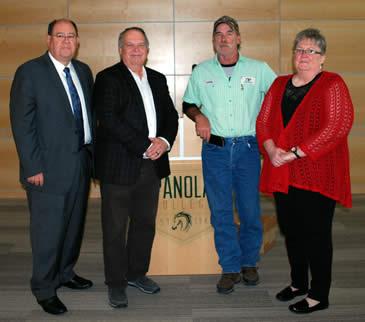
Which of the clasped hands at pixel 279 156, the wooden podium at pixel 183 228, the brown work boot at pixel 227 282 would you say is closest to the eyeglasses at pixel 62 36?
the wooden podium at pixel 183 228

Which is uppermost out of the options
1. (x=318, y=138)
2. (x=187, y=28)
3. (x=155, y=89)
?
(x=187, y=28)

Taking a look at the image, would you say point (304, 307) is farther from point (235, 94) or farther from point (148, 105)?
point (148, 105)

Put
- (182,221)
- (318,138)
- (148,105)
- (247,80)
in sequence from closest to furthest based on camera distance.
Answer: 1. (318,138)
2. (148,105)
3. (247,80)
4. (182,221)

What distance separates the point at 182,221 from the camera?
424 cm

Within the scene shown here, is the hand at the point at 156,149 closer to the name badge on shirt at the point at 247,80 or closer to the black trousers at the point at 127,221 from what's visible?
the black trousers at the point at 127,221

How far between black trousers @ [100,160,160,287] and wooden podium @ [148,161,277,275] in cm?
51

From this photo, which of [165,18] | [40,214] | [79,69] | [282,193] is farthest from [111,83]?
[165,18]

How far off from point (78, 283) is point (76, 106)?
1.26 metres

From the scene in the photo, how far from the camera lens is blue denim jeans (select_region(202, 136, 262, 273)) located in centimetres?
358

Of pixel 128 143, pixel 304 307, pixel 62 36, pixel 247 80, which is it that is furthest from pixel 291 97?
pixel 62 36

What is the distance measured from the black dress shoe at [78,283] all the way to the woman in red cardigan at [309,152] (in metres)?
1.40

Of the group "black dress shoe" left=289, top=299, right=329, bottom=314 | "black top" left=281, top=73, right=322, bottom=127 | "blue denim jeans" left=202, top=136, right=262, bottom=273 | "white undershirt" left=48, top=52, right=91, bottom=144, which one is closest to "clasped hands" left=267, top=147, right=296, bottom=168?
"black top" left=281, top=73, right=322, bottom=127

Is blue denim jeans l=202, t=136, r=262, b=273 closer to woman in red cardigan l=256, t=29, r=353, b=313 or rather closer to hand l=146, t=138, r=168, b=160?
woman in red cardigan l=256, t=29, r=353, b=313

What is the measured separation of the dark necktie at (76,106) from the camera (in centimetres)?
330
